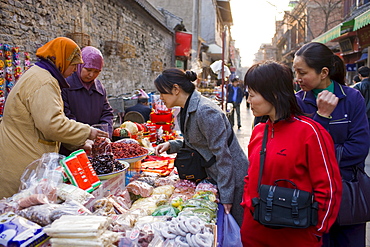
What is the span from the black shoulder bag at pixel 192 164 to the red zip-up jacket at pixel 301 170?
0.60 meters

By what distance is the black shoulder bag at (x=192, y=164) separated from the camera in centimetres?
256

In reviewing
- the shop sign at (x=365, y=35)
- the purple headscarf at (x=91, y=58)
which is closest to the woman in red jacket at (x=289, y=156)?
the purple headscarf at (x=91, y=58)

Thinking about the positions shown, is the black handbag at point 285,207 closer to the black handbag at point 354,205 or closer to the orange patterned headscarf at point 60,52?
the black handbag at point 354,205

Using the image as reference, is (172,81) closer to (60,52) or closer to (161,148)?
(161,148)

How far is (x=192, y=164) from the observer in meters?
2.58

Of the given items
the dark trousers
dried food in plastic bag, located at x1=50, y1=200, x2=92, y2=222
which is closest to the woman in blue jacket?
the dark trousers

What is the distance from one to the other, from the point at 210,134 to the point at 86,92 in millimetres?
1966

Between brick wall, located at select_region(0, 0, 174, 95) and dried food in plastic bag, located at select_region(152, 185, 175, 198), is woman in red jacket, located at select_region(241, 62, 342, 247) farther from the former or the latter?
brick wall, located at select_region(0, 0, 174, 95)

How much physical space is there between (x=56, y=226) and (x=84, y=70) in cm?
237

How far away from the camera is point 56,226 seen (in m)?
1.49

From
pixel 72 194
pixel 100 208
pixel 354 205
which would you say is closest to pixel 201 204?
pixel 100 208

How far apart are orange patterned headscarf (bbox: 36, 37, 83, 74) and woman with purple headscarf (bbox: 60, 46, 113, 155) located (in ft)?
2.96

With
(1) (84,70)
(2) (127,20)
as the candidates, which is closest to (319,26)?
(2) (127,20)

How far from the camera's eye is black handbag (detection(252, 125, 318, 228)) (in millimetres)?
1666
